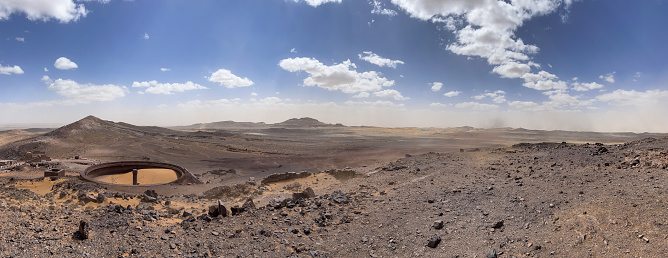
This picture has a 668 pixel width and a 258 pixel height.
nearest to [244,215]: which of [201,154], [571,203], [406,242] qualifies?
[406,242]

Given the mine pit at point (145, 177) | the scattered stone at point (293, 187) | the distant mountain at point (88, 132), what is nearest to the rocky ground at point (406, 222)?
the scattered stone at point (293, 187)

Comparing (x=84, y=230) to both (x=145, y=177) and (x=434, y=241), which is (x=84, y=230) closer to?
(x=434, y=241)

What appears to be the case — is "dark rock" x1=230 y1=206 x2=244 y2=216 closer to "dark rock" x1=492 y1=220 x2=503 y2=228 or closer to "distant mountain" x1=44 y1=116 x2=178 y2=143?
"dark rock" x1=492 y1=220 x2=503 y2=228

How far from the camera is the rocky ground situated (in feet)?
21.6

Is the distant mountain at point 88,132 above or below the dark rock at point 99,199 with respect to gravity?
above

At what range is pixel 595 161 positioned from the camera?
43.1ft

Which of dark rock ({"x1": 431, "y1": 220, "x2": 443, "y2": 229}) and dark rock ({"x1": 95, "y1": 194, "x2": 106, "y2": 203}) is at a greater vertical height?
dark rock ({"x1": 431, "y1": 220, "x2": 443, "y2": 229})

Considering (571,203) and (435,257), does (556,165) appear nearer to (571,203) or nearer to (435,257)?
(571,203)

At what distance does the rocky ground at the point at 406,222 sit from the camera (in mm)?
6570

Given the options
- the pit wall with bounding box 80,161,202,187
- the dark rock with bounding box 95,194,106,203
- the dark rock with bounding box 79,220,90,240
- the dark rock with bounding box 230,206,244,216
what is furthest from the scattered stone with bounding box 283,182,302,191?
the dark rock with bounding box 79,220,90,240

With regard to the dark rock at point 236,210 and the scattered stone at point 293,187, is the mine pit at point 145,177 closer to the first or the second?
the scattered stone at point 293,187

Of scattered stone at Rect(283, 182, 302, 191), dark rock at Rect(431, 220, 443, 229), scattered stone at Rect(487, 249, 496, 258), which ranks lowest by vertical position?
scattered stone at Rect(283, 182, 302, 191)

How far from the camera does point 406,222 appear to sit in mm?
8875

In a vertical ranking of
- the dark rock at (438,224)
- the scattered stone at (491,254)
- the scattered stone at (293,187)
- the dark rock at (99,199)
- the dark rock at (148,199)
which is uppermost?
the dark rock at (438,224)
